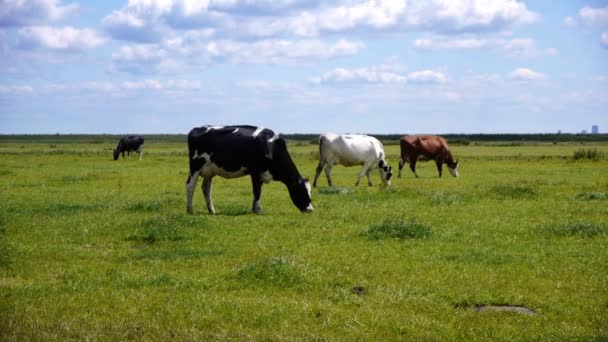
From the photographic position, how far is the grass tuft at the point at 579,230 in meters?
15.4

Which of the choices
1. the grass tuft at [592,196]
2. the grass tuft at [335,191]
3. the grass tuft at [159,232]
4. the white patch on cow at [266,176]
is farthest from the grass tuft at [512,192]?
the grass tuft at [159,232]

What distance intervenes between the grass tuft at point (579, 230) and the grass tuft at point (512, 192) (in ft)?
25.2

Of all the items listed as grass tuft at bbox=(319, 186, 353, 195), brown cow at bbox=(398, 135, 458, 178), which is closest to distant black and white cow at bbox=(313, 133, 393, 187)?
grass tuft at bbox=(319, 186, 353, 195)

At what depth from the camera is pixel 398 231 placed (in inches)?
600

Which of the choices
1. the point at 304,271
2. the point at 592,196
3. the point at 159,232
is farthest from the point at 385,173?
the point at 304,271

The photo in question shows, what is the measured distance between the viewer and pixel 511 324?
896cm

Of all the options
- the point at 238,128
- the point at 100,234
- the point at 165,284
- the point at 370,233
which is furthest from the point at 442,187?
the point at 165,284

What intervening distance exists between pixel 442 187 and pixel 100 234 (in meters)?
16.7

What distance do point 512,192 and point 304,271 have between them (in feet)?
47.8

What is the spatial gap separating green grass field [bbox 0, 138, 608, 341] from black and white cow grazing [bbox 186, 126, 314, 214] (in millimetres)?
765

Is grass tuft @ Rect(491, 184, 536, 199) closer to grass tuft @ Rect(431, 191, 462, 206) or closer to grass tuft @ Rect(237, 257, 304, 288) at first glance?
grass tuft @ Rect(431, 191, 462, 206)

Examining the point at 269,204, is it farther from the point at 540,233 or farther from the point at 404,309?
the point at 404,309

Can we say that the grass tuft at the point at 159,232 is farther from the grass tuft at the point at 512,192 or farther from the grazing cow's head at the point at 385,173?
the grazing cow's head at the point at 385,173

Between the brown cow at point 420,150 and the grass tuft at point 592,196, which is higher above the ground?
the brown cow at point 420,150
